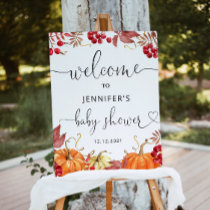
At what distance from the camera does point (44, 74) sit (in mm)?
4547

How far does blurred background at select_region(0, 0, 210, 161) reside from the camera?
3150mm

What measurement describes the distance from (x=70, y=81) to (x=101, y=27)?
28 cm

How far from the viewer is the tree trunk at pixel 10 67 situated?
495 centimetres

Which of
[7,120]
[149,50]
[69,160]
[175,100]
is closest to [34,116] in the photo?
[7,120]

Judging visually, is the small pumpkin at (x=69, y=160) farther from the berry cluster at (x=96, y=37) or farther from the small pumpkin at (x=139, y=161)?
the berry cluster at (x=96, y=37)

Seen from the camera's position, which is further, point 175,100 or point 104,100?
point 175,100

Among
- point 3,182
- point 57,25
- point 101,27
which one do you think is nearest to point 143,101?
point 101,27

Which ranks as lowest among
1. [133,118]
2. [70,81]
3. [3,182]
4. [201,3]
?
[3,182]

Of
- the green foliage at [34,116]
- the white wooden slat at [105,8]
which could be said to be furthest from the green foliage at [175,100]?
the white wooden slat at [105,8]

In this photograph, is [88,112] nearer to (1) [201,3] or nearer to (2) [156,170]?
(2) [156,170]

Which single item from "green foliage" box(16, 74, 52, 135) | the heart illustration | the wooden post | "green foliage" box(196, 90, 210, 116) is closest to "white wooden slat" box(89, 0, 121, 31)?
the heart illustration

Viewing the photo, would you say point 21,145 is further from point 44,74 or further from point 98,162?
point 98,162

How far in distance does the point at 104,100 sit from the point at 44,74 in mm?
3459

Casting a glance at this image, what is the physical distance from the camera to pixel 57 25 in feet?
14.3
